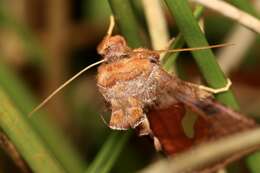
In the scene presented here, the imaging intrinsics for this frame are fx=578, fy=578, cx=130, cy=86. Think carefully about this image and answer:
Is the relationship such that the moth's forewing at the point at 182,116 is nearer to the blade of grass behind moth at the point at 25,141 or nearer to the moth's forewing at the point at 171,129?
the moth's forewing at the point at 171,129

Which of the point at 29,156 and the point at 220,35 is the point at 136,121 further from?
the point at 220,35

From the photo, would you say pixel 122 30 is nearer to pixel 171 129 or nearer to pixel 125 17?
pixel 125 17

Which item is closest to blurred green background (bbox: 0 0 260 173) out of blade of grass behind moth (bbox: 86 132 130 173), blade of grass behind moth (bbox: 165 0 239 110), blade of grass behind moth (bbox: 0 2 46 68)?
blade of grass behind moth (bbox: 0 2 46 68)

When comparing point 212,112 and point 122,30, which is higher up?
point 122,30

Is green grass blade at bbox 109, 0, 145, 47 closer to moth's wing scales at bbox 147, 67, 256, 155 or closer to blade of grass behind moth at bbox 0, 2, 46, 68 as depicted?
moth's wing scales at bbox 147, 67, 256, 155

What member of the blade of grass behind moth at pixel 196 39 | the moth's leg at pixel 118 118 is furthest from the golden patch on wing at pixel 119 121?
the blade of grass behind moth at pixel 196 39

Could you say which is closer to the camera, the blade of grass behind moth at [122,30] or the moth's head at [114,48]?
the blade of grass behind moth at [122,30]

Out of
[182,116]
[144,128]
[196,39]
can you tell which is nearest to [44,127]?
[144,128]
